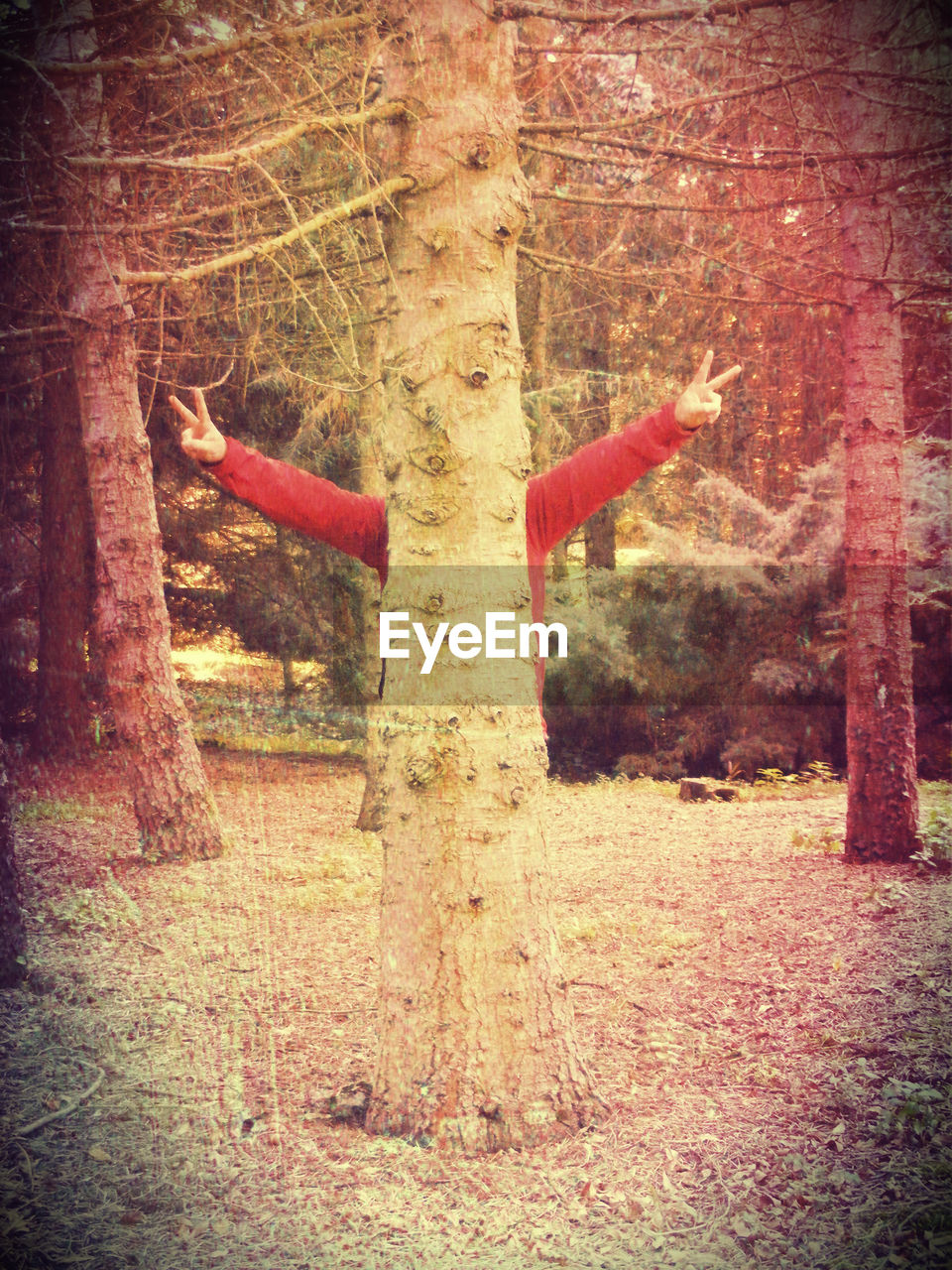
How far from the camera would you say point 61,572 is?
10.4 m

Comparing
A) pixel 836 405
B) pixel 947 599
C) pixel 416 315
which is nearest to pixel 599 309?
pixel 836 405

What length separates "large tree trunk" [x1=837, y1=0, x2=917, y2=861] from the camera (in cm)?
565

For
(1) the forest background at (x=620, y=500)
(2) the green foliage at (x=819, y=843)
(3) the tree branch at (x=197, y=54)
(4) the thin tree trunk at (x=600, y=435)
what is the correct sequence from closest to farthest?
(3) the tree branch at (x=197, y=54), (2) the green foliage at (x=819, y=843), (1) the forest background at (x=620, y=500), (4) the thin tree trunk at (x=600, y=435)

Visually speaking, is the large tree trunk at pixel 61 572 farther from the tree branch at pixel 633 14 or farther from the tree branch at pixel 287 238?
the tree branch at pixel 633 14

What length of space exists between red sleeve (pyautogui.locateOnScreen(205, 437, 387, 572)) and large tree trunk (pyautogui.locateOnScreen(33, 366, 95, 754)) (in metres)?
8.20

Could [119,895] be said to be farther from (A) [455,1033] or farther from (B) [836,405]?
(B) [836,405]

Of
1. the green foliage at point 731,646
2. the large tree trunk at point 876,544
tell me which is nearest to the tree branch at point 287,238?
the large tree trunk at point 876,544

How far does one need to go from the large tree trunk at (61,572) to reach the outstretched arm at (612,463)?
28.2 ft

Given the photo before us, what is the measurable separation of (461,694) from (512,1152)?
139 centimetres

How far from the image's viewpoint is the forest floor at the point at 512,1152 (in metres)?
2.43

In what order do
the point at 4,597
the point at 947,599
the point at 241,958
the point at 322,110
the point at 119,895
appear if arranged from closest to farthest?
the point at 322,110, the point at 241,958, the point at 119,895, the point at 947,599, the point at 4,597

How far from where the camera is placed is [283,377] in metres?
7.61

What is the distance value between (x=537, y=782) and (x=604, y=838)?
4725 mm

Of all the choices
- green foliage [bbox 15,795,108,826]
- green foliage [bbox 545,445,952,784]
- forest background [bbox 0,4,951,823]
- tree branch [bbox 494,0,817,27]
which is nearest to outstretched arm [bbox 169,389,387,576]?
tree branch [bbox 494,0,817,27]
